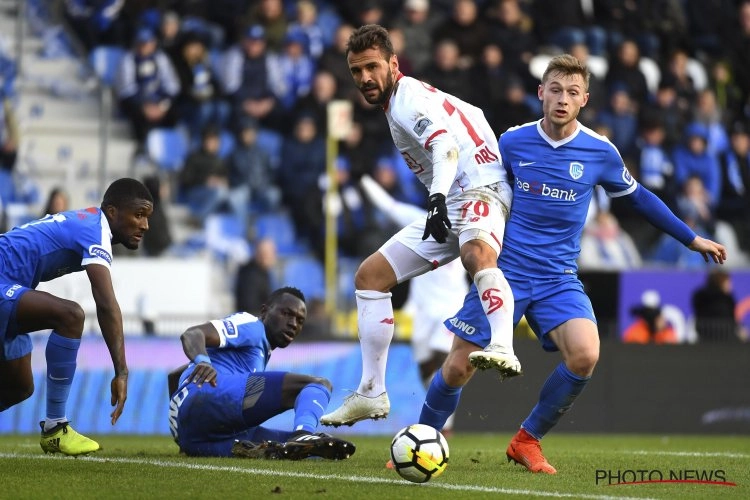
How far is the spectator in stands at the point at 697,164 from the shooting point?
60.1 feet

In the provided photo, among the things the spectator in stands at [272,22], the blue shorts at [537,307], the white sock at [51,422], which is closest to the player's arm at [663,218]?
the blue shorts at [537,307]

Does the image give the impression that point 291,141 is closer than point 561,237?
No

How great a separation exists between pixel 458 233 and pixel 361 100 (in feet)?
32.6

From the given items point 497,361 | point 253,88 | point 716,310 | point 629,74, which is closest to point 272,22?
point 253,88

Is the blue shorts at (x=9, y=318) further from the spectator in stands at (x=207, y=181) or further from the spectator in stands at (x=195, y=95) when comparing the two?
the spectator in stands at (x=195, y=95)

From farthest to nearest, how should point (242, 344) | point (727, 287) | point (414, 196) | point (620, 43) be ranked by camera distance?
point (620, 43) → point (414, 196) → point (727, 287) → point (242, 344)

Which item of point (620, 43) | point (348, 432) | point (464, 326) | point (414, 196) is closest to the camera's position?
point (464, 326)

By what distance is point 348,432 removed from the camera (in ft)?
47.2

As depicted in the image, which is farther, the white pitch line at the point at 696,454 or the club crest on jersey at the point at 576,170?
the white pitch line at the point at 696,454

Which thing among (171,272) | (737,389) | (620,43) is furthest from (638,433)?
(620,43)

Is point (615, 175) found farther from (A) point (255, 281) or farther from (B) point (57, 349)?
(A) point (255, 281)

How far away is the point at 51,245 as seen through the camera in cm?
806

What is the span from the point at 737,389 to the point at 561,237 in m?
7.68

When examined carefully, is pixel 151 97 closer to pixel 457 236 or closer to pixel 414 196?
pixel 414 196
